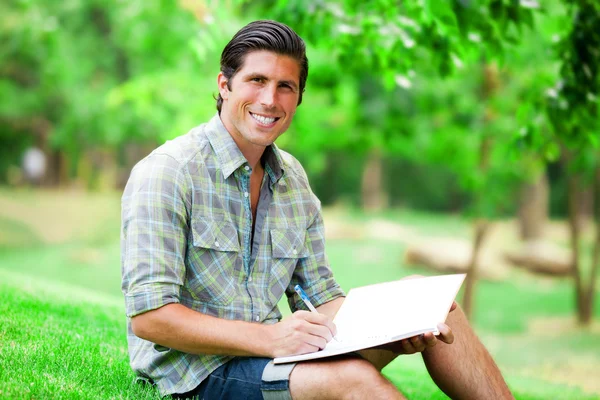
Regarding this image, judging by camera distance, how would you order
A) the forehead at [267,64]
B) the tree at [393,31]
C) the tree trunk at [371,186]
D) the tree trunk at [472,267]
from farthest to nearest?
the tree trunk at [371,186] → the tree trunk at [472,267] → the tree at [393,31] → the forehead at [267,64]

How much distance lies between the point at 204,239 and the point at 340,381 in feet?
2.24

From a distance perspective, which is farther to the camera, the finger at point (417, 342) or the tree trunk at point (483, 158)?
the tree trunk at point (483, 158)

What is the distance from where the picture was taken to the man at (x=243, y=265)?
2.48m

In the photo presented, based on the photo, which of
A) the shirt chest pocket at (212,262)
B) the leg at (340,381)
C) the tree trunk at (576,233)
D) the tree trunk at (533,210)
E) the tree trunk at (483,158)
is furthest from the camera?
the tree trunk at (533,210)

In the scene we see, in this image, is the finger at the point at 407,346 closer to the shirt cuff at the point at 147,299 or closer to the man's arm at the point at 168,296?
the man's arm at the point at 168,296

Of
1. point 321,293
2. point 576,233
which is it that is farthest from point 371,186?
point 321,293

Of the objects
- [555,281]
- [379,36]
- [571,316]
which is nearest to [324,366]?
[379,36]

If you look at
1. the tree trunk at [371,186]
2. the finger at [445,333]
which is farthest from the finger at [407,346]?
the tree trunk at [371,186]

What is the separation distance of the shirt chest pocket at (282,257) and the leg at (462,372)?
1.95 ft

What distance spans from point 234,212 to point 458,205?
27724 mm

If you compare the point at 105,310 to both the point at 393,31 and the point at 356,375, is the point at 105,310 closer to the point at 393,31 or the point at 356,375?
the point at 393,31

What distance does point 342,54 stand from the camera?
4895 millimetres

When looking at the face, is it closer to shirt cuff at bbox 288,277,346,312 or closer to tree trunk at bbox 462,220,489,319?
shirt cuff at bbox 288,277,346,312

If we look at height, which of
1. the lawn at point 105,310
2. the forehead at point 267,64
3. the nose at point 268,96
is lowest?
the lawn at point 105,310
